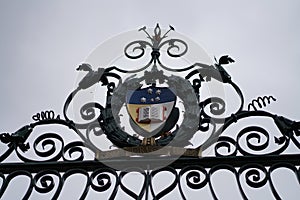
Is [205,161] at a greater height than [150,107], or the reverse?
[150,107]

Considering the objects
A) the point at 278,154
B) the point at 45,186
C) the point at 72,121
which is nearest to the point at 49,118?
the point at 72,121

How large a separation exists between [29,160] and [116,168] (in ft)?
2.58

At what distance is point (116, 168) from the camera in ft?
18.8

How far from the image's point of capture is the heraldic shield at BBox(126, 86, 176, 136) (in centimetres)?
591

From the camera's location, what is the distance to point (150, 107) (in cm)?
601

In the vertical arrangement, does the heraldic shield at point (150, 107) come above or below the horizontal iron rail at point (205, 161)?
above

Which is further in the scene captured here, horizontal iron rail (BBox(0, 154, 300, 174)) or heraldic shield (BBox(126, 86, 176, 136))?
heraldic shield (BBox(126, 86, 176, 136))

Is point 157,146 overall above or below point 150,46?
below

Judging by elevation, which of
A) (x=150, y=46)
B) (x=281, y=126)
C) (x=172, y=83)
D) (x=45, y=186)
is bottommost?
(x=45, y=186)

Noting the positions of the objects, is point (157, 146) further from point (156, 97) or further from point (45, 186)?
point (45, 186)

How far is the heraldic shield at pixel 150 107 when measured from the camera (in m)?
5.91

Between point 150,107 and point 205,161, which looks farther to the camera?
point 150,107

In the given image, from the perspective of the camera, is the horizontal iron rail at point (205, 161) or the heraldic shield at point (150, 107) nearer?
the horizontal iron rail at point (205, 161)

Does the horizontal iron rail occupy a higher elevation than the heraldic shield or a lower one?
lower
